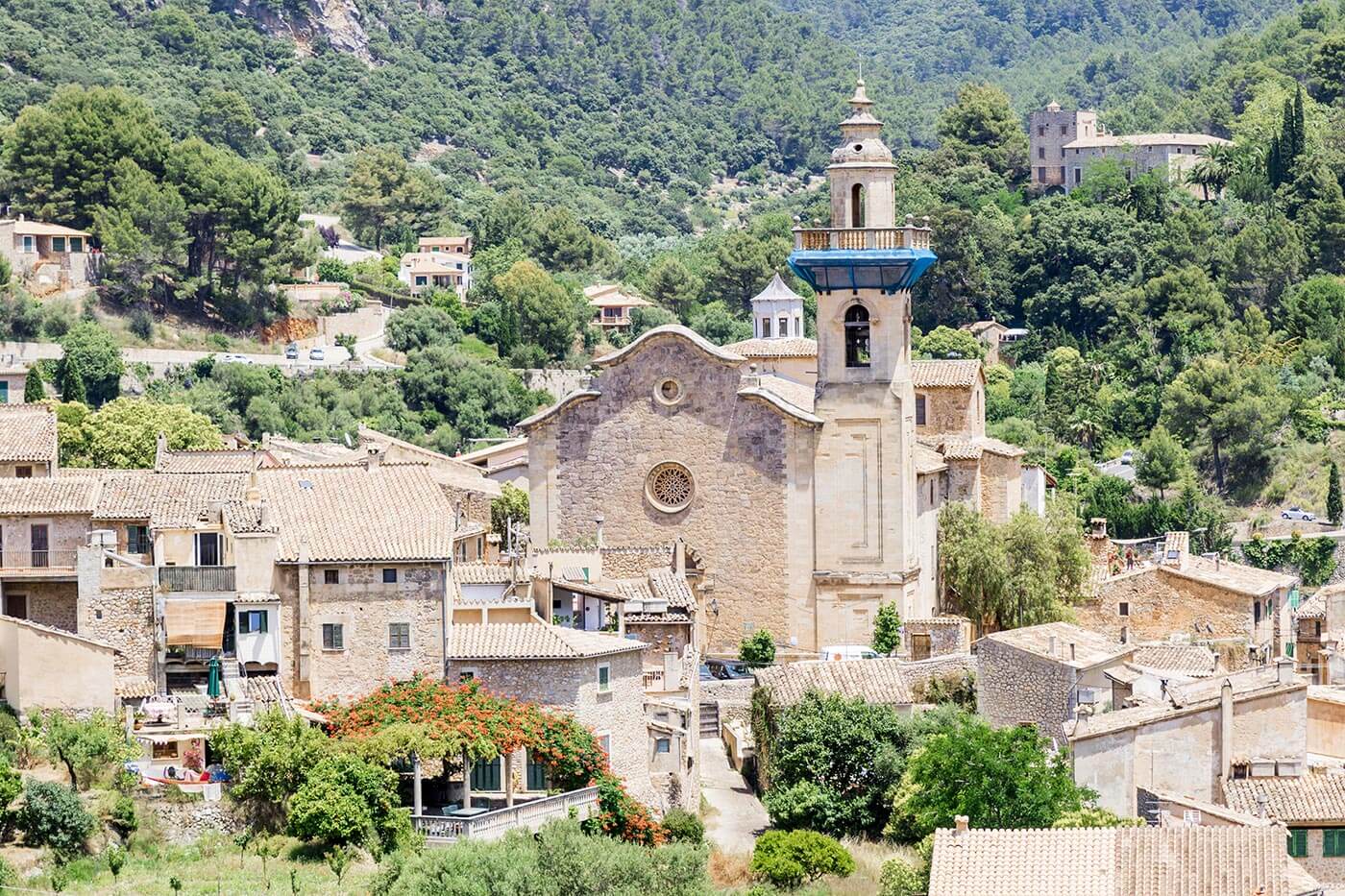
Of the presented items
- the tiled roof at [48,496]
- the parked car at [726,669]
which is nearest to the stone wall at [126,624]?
the tiled roof at [48,496]

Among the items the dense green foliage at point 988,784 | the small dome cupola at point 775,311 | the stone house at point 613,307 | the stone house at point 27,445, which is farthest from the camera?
the stone house at point 613,307

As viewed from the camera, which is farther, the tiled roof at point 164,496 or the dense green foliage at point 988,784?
the tiled roof at point 164,496

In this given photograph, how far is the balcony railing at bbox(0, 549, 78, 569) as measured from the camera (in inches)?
2010

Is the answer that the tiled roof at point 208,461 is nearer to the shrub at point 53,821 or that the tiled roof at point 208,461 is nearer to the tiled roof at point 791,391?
the tiled roof at point 791,391

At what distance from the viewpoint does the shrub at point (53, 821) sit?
44844mm

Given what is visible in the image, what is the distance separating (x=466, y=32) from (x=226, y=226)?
87145 mm

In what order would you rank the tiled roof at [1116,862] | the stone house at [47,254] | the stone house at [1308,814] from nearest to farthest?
the tiled roof at [1116,862] < the stone house at [1308,814] < the stone house at [47,254]

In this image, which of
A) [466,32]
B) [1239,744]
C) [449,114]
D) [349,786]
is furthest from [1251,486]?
[466,32]

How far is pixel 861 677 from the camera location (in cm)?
5450

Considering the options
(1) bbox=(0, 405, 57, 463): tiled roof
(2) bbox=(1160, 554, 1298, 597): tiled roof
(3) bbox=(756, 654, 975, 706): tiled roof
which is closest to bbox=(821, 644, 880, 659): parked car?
(3) bbox=(756, 654, 975, 706): tiled roof

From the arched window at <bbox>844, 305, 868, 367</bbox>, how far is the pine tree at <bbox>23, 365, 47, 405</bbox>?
27555mm

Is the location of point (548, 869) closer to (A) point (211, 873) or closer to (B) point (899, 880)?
(A) point (211, 873)

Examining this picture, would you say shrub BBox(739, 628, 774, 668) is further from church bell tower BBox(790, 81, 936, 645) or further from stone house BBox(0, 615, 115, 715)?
stone house BBox(0, 615, 115, 715)

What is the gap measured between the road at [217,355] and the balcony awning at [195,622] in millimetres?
48872
